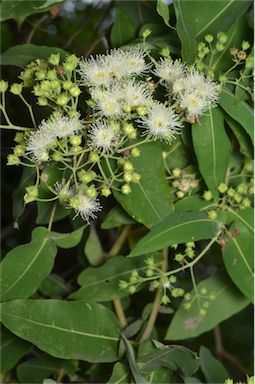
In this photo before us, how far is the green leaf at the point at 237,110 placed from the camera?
932 mm

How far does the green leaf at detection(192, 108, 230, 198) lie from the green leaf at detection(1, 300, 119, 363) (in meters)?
0.26

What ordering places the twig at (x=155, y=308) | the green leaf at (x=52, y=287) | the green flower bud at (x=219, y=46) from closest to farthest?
the green flower bud at (x=219, y=46) → the twig at (x=155, y=308) → the green leaf at (x=52, y=287)

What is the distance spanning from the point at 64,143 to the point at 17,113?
1.34 ft

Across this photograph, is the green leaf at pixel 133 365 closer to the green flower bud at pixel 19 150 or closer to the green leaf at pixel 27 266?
the green leaf at pixel 27 266

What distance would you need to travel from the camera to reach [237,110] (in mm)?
932

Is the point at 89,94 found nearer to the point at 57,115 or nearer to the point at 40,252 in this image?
the point at 57,115

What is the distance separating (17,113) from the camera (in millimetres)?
1207

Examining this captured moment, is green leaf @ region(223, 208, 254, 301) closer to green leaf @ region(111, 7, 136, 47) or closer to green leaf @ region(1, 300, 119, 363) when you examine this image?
green leaf @ region(1, 300, 119, 363)

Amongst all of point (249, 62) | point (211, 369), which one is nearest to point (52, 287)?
point (211, 369)

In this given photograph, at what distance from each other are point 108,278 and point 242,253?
0.21 meters

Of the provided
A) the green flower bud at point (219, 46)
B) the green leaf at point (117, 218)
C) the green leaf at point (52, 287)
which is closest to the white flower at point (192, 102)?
the green flower bud at point (219, 46)

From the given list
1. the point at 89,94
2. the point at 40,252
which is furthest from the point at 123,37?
the point at 40,252

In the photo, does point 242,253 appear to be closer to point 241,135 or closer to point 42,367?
point 241,135

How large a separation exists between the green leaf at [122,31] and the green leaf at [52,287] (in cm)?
41
